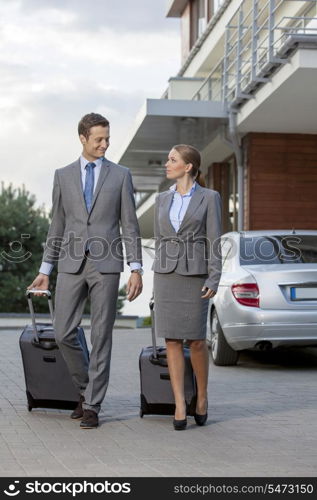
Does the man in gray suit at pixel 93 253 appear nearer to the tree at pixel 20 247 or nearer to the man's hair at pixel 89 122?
the man's hair at pixel 89 122

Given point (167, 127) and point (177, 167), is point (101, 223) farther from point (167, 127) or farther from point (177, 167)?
point (167, 127)

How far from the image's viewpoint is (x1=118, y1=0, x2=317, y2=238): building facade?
1689 centimetres

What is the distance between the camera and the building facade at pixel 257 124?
16.9 metres

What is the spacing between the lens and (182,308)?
7.32 meters

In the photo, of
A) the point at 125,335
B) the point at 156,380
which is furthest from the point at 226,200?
the point at 156,380

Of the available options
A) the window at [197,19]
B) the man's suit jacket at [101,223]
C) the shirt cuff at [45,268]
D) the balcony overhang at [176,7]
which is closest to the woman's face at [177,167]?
the man's suit jacket at [101,223]

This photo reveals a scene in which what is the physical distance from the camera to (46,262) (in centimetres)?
754

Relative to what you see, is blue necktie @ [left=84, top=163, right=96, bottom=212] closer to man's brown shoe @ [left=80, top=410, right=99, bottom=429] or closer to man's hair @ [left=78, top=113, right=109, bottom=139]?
man's hair @ [left=78, top=113, right=109, bottom=139]

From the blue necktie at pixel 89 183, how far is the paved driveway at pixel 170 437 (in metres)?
1.58

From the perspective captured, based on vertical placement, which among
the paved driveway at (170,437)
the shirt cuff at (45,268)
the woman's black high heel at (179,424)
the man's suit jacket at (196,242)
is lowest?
the paved driveway at (170,437)

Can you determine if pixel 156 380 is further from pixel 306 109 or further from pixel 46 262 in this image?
pixel 306 109

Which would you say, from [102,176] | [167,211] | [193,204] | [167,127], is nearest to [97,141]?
[102,176]

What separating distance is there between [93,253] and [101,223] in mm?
216

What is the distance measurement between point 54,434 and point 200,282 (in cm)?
143
